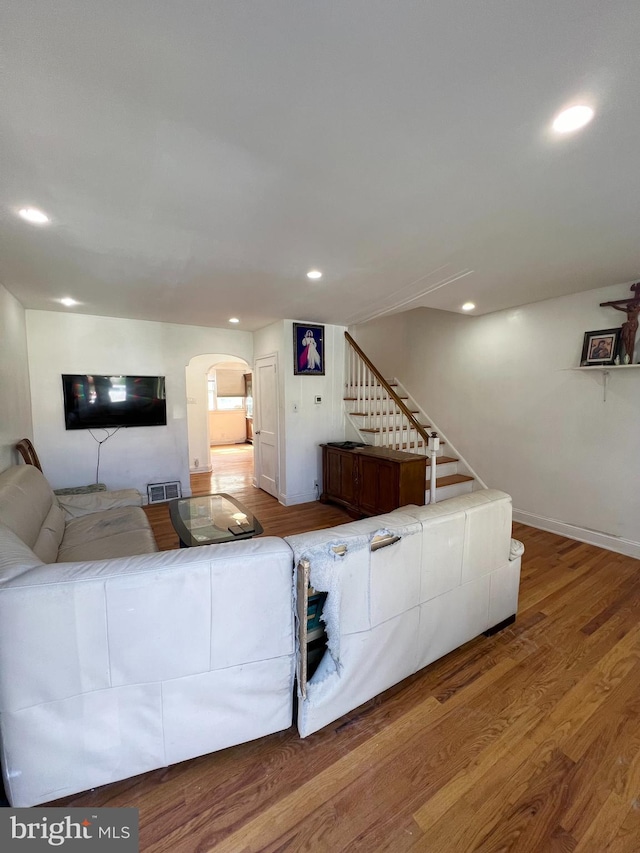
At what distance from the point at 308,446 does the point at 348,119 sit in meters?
3.86

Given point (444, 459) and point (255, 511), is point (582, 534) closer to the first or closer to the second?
point (444, 459)

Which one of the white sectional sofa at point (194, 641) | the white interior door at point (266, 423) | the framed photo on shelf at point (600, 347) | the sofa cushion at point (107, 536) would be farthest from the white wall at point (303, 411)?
the white sectional sofa at point (194, 641)

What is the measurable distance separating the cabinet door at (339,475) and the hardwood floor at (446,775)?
238 cm

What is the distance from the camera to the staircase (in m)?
4.21

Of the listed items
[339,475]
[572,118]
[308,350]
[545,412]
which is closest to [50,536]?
[339,475]

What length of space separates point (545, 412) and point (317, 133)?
363cm

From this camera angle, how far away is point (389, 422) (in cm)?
472

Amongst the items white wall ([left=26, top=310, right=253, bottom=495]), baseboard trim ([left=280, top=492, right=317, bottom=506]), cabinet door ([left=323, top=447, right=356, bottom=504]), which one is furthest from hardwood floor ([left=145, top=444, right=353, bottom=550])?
white wall ([left=26, top=310, right=253, bottom=495])

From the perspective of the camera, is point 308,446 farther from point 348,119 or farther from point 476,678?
point 348,119

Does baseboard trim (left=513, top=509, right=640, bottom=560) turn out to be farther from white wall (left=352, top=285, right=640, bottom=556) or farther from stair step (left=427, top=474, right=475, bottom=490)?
stair step (left=427, top=474, right=475, bottom=490)

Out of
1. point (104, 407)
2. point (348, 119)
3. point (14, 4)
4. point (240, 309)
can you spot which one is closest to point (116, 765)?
point (14, 4)

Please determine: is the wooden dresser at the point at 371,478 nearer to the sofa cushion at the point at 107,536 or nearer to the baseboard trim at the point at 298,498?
the baseboard trim at the point at 298,498

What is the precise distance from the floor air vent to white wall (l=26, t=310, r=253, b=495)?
88 mm

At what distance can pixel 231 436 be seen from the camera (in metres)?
9.91
